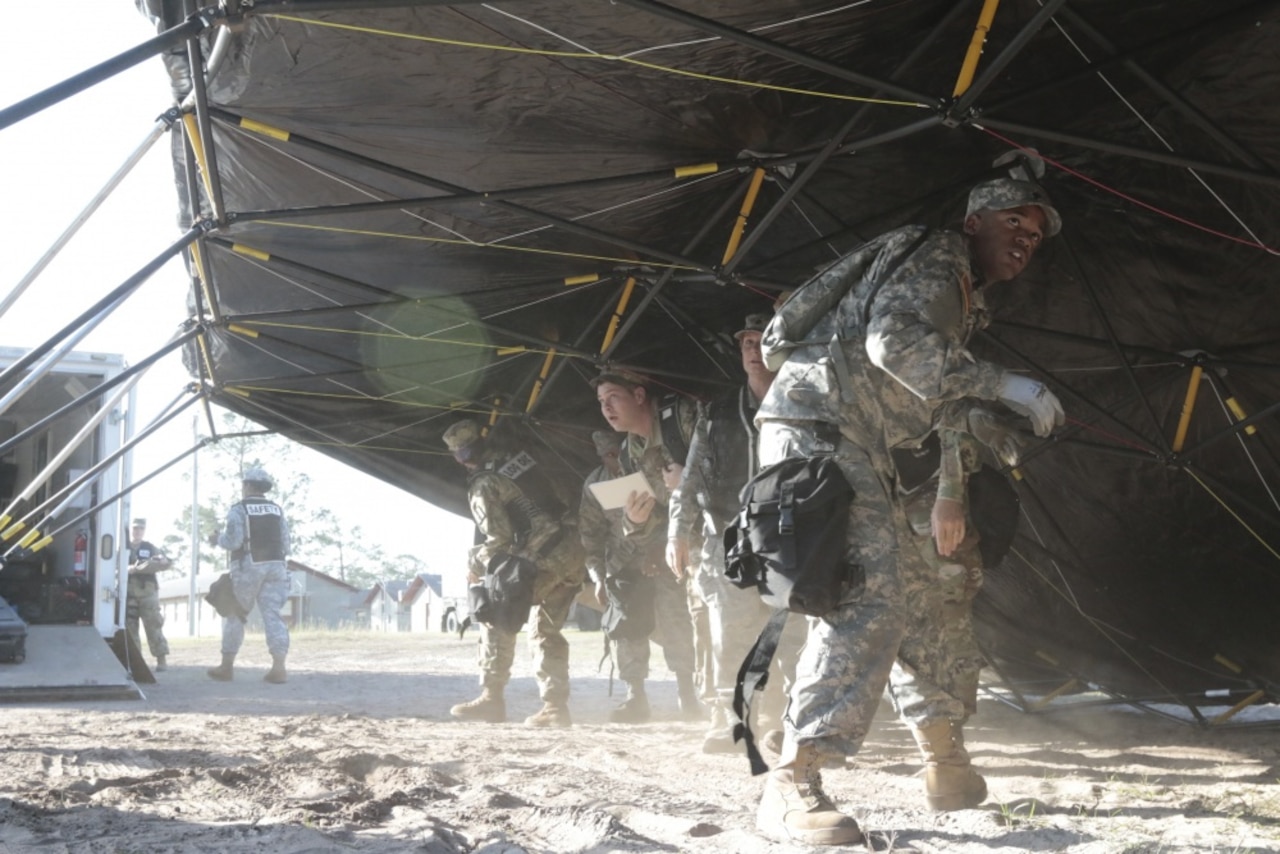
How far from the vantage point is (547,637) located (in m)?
7.83

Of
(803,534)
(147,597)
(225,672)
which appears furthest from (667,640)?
(147,597)

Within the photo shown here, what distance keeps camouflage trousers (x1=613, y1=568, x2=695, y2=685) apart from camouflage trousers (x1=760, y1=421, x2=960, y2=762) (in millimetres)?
4409

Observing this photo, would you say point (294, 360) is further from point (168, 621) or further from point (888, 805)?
point (168, 621)

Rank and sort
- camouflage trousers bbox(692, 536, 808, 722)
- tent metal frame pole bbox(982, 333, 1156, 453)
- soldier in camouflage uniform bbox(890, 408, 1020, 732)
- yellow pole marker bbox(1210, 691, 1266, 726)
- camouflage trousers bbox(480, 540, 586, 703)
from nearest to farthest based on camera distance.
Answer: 1. soldier in camouflage uniform bbox(890, 408, 1020, 732)
2. tent metal frame pole bbox(982, 333, 1156, 453)
3. camouflage trousers bbox(692, 536, 808, 722)
4. yellow pole marker bbox(1210, 691, 1266, 726)
5. camouflage trousers bbox(480, 540, 586, 703)

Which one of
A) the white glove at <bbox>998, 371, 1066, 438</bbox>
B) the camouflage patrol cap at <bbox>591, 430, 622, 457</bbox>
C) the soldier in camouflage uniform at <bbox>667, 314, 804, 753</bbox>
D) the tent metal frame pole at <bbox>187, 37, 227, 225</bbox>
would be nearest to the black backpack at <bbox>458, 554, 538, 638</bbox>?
the camouflage patrol cap at <bbox>591, 430, 622, 457</bbox>

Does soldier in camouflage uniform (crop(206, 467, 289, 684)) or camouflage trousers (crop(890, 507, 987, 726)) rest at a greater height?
soldier in camouflage uniform (crop(206, 467, 289, 684))

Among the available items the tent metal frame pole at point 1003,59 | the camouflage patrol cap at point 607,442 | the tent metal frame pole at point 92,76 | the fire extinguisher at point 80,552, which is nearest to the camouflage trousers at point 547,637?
the camouflage patrol cap at point 607,442

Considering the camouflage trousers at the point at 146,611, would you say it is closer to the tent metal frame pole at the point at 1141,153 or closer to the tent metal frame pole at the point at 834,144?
the tent metal frame pole at the point at 834,144

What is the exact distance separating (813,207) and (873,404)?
203cm

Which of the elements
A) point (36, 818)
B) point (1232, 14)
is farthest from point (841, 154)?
point (36, 818)

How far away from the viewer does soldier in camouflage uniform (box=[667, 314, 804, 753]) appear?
566 cm

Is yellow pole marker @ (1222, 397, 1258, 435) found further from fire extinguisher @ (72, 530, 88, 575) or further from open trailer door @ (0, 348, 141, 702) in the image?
fire extinguisher @ (72, 530, 88, 575)

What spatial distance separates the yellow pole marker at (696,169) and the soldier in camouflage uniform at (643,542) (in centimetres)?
195

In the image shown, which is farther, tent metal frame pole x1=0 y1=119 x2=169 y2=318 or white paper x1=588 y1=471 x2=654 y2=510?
white paper x1=588 y1=471 x2=654 y2=510
